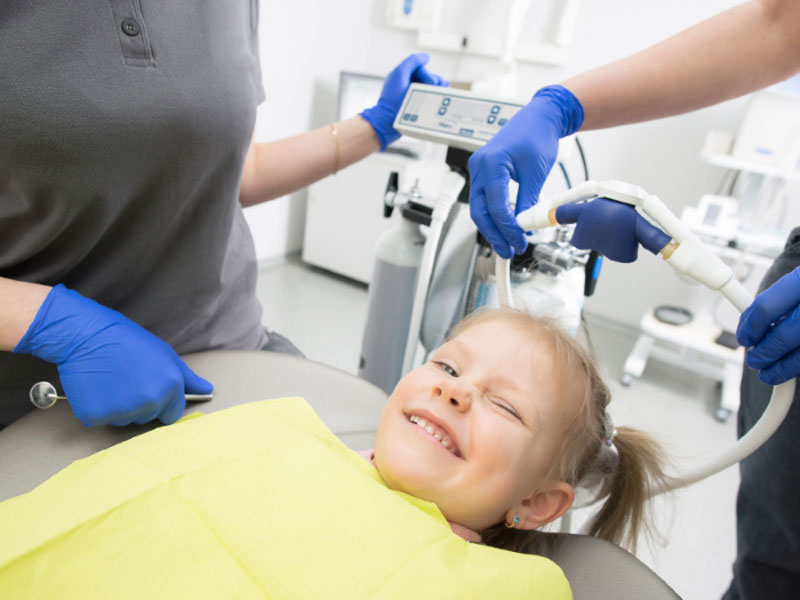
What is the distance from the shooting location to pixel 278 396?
909 mm

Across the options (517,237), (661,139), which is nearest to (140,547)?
(517,237)

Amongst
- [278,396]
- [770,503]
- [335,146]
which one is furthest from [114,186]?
[770,503]

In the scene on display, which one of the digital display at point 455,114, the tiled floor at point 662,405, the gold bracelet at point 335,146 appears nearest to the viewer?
the digital display at point 455,114

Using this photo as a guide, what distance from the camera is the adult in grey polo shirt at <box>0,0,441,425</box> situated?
67 cm

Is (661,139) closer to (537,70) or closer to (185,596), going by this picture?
(537,70)

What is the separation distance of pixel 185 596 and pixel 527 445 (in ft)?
1.53

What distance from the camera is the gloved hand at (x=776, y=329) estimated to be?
0.58 metres

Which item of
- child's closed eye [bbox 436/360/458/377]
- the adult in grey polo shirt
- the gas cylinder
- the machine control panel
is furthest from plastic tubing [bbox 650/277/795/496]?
the gas cylinder

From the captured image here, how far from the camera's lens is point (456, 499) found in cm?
71

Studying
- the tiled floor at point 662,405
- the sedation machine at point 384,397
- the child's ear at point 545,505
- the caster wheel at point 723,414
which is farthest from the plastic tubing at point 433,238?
the caster wheel at point 723,414

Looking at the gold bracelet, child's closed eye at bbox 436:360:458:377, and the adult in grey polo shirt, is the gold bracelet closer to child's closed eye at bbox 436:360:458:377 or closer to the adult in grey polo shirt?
the adult in grey polo shirt

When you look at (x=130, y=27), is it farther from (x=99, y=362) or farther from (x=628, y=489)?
(x=628, y=489)

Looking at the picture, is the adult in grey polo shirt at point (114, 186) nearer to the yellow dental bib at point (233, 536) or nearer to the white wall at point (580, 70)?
the yellow dental bib at point (233, 536)

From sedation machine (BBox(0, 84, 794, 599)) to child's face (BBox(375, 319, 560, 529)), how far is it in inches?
3.9
